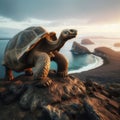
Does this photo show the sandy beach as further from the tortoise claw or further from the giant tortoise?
the tortoise claw

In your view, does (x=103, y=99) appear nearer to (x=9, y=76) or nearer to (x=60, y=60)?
(x=60, y=60)

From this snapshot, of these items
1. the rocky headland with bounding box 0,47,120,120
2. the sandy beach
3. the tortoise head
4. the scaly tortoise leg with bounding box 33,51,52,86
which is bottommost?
the sandy beach

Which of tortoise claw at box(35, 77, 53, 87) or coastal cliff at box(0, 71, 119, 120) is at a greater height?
tortoise claw at box(35, 77, 53, 87)

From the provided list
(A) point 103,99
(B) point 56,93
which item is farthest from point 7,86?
(A) point 103,99

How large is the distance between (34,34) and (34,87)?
2.70m

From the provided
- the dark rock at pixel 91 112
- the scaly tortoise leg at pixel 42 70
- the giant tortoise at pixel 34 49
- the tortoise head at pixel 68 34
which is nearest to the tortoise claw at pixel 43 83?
the scaly tortoise leg at pixel 42 70

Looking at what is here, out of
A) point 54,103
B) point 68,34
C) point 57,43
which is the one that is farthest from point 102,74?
point 54,103

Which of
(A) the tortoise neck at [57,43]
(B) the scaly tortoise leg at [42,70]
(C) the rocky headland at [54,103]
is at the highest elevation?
(A) the tortoise neck at [57,43]

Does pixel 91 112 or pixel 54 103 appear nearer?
pixel 91 112

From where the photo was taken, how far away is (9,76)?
10.1 m

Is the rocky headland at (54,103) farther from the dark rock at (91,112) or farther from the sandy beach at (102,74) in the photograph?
the sandy beach at (102,74)

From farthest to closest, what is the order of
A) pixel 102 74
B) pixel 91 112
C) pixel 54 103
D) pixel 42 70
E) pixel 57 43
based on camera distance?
1. pixel 102 74
2. pixel 57 43
3. pixel 42 70
4. pixel 54 103
5. pixel 91 112

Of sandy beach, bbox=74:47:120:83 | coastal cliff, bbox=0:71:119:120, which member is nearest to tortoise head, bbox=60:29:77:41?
coastal cliff, bbox=0:71:119:120

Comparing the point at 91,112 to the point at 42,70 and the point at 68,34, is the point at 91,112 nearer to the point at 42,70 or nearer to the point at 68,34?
the point at 42,70
